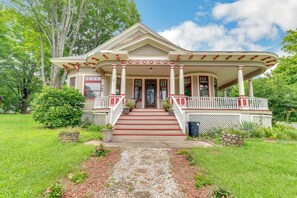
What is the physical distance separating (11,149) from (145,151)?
165 inches

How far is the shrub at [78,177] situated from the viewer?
11.4 feet

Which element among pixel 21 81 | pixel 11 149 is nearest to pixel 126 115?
pixel 11 149

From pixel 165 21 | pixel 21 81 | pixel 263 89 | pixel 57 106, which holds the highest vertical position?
pixel 165 21

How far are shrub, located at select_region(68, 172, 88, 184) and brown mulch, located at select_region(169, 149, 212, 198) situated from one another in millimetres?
1928

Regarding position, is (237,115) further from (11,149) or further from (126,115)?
(11,149)

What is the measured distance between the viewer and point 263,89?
1662cm

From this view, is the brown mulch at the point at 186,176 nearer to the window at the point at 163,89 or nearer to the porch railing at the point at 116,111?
the porch railing at the point at 116,111

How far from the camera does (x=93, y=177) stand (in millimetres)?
3650

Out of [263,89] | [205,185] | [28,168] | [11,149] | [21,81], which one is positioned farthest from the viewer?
[21,81]

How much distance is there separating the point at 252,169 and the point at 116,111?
641 cm

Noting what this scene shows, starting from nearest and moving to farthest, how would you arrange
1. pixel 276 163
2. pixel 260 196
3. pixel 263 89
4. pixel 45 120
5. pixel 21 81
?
pixel 260 196 → pixel 276 163 → pixel 45 120 → pixel 263 89 → pixel 21 81

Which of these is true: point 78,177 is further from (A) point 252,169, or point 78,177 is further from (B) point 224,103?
(B) point 224,103

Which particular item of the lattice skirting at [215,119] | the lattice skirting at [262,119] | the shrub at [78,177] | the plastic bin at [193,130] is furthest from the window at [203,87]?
the shrub at [78,177]

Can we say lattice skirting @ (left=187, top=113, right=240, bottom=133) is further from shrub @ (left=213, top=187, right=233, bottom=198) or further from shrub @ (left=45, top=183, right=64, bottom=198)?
shrub @ (left=45, top=183, right=64, bottom=198)
